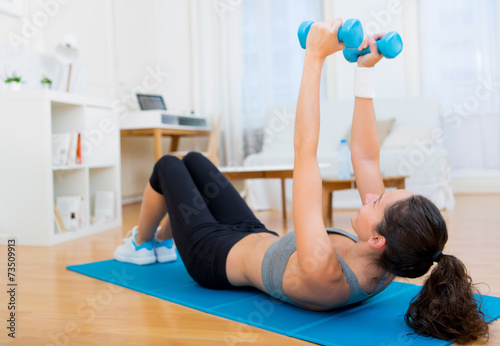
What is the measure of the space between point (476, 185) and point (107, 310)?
13.5ft

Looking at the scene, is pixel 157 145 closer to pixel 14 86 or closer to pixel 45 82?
pixel 45 82

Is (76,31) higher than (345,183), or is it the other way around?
(76,31)

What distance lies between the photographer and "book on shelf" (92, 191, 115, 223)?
3330 millimetres

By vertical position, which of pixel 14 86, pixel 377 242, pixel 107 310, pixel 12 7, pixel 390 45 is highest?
pixel 12 7

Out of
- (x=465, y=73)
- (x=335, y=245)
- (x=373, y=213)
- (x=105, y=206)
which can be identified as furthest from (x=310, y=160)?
(x=465, y=73)

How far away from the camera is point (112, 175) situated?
338cm

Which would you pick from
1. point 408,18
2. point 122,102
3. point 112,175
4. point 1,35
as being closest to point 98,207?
point 112,175

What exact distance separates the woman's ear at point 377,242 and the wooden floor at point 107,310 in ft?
0.97

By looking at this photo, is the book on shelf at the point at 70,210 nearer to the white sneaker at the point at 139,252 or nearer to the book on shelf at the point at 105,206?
the book on shelf at the point at 105,206

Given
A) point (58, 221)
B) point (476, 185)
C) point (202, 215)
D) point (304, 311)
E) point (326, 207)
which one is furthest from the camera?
point (476, 185)

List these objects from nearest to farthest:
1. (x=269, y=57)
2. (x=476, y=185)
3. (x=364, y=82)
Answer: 1. (x=364, y=82)
2. (x=476, y=185)
3. (x=269, y=57)

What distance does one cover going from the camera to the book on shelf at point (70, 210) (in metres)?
2.96

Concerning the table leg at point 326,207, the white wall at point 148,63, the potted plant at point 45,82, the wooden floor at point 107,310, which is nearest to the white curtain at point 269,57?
the white wall at point 148,63

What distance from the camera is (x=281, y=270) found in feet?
4.25
